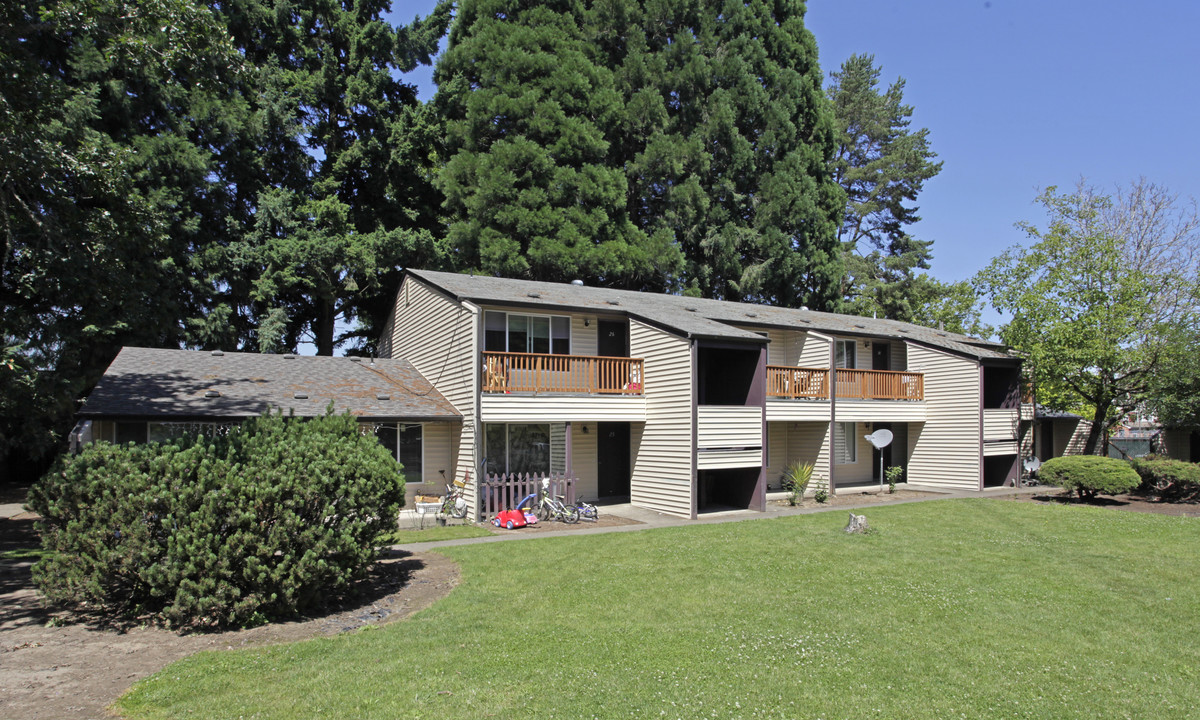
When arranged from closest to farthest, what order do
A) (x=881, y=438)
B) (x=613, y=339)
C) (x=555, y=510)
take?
(x=555, y=510)
(x=613, y=339)
(x=881, y=438)

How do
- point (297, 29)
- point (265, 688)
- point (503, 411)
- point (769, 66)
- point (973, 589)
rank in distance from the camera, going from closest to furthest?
point (265, 688) < point (973, 589) < point (503, 411) < point (297, 29) < point (769, 66)

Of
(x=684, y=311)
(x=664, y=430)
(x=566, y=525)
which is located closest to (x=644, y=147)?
(x=684, y=311)

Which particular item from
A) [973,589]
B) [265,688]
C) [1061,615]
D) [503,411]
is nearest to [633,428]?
[503,411]

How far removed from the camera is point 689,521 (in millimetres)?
16156

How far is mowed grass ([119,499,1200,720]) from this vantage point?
5594 mm

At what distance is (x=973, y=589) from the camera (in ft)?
30.2

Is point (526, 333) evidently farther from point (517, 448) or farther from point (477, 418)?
point (477, 418)

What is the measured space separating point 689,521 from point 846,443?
34.5 ft

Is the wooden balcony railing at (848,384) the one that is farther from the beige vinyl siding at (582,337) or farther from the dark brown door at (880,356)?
the beige vinyl siding at (582,337)

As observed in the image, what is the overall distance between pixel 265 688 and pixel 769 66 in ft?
117

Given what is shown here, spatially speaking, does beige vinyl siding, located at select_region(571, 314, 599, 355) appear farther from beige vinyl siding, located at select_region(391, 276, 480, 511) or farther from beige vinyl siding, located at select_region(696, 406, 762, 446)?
beige vinyl siding, located at select_region(696, 406, 762, 446)

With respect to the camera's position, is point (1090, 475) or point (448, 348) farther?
point (1090, 475)

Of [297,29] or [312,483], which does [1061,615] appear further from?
[297,29]

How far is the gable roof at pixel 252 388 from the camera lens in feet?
49.0
